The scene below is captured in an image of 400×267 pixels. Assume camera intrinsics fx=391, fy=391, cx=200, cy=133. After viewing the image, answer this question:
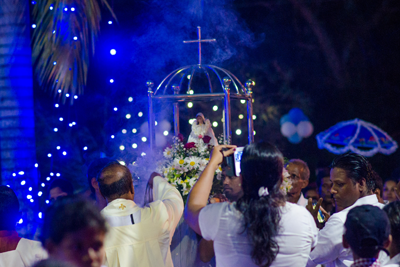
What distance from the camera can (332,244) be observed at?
2.60 m

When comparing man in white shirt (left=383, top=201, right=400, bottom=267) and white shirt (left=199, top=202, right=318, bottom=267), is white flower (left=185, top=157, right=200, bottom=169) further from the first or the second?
man in white shirt (left=383, top=201, right=400, bottom=267)

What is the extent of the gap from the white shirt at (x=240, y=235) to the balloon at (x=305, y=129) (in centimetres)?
809

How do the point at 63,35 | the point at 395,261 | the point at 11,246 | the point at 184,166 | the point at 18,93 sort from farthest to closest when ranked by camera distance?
the point at 63,35 → the point at 18,93 → the point at 184,166 → the point at 11,246 → the point at 395,261

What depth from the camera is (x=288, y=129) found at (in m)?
10.1

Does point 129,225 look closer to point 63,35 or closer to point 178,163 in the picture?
point 178,163

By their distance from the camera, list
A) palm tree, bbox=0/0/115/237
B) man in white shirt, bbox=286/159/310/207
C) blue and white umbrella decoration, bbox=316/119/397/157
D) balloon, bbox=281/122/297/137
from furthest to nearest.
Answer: balloon, bbox=281/122/297/137 → blue and white umbrella decoration, bbox=316/119/397/157 → palm tree, bbox=0/0/115/237 → man in white shirt, bbox=286/159/310/207

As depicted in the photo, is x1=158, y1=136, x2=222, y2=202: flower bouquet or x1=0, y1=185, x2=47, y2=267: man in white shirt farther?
x1=158, y1=136, x2=222, y2=202: flower bouquet

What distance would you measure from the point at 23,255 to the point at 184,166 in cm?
160

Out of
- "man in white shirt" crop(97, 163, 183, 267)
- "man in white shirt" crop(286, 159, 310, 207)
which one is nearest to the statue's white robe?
"man in white shirt" crop(97, 163, 183, 267)

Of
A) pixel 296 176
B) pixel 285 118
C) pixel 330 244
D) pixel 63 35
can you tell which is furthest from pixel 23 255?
pixel 285 118

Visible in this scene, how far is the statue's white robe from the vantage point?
2.83 metres

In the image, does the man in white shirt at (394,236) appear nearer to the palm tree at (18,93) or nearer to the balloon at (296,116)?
the palm tree at (18,93)

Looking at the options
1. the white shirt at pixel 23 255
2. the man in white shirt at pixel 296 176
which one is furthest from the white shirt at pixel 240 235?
the man in white shirt at pixel 296 176

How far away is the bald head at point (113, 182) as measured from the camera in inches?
113
